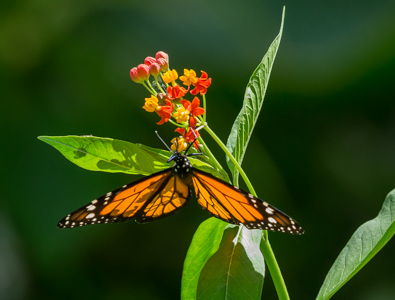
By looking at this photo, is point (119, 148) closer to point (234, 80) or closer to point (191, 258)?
point (191, 258)

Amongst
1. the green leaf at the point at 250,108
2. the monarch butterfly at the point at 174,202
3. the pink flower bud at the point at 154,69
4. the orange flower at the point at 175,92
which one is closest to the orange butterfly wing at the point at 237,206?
the monarch butterfly at the point at 174,202

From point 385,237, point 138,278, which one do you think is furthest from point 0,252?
point 385,237

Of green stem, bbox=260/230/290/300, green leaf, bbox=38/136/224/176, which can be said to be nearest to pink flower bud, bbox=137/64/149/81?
green leaf, bbox=38/136/224/176

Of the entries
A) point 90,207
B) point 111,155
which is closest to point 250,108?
point 111,155

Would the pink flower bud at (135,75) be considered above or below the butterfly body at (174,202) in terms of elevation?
above

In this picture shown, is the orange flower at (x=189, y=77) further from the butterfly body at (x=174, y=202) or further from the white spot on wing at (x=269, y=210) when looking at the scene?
the white spot on wing at (x=269, y=210)

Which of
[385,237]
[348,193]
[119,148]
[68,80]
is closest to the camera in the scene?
[385,237]
